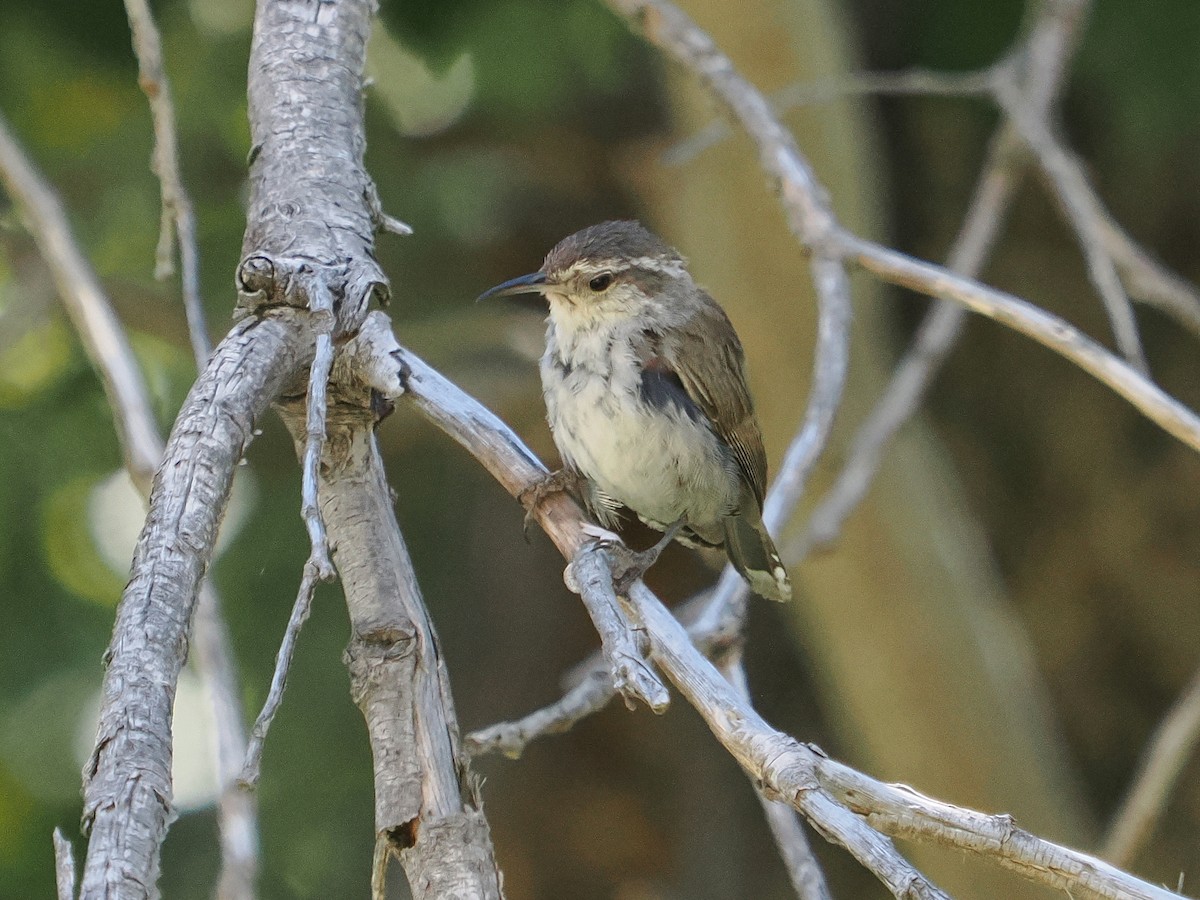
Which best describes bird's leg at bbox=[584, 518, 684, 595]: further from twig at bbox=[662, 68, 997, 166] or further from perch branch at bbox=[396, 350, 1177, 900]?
twig at bbox=[662, 68, 997, 166]

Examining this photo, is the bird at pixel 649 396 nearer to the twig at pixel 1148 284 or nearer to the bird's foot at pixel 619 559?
the bird's foot at pixel 619 559

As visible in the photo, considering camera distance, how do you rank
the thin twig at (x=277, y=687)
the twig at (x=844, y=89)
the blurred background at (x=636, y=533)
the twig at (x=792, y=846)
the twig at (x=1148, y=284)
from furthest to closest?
the blurred background at (x=636, y=533), the twig at (x=844, y=89), the twig at (x=1148, y=284), the twig at (x=792, y=846), the thin twig at (x=277, y=687)

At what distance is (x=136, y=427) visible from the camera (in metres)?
3.14

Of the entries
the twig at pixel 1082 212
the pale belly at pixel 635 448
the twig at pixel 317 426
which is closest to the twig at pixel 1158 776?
the twig at pixel 1082 212

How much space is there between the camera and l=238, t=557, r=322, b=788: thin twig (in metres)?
1.75

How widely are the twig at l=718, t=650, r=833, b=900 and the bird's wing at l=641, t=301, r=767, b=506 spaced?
3.23 ft

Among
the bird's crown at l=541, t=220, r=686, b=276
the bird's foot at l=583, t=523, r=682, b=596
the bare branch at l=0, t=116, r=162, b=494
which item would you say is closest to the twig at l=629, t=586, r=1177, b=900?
the bird's foot at l=583, t=523, r=682, b=596

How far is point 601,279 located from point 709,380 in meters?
0.43

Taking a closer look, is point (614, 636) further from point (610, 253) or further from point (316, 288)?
point (610, 253)

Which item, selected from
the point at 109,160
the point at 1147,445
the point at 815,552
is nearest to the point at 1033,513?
the point at 1147,445

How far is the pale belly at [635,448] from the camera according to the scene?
388cm

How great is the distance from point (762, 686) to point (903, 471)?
2007 mm

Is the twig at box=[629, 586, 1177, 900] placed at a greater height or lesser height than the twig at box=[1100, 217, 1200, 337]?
lesser

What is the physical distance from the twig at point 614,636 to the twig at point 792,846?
0.39 m
